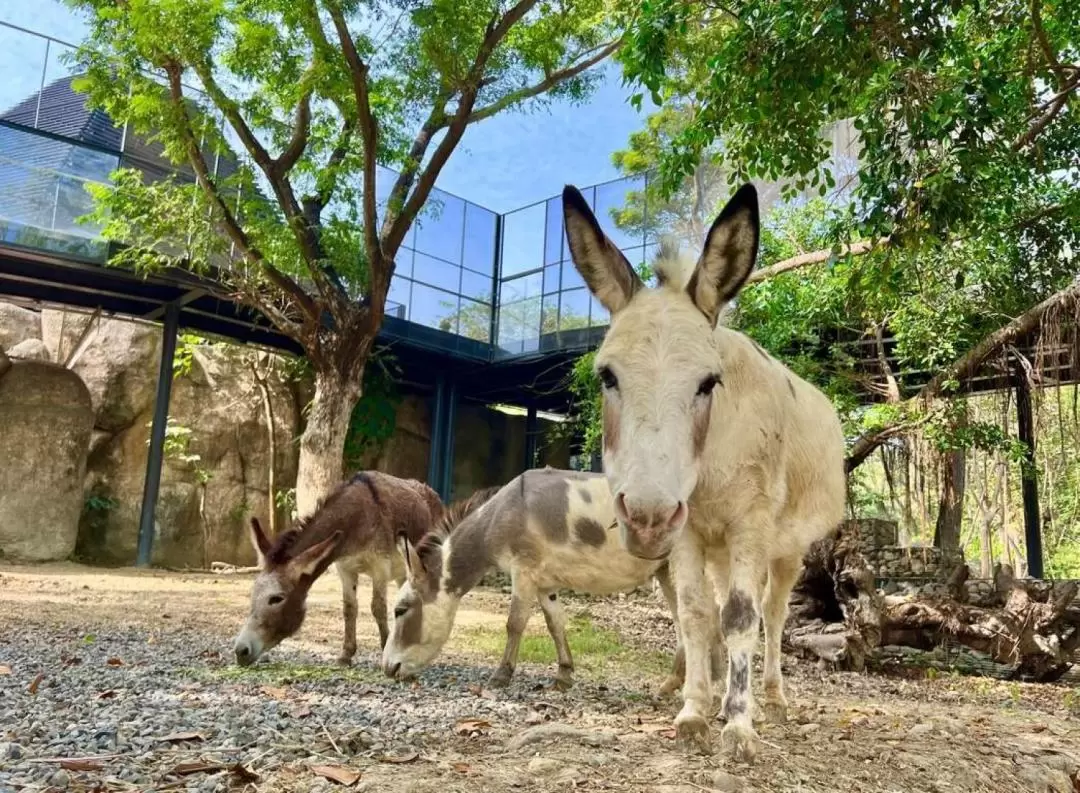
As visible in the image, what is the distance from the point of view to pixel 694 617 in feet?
11.0

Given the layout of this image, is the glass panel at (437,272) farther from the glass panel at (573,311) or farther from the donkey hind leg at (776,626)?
the donkey hind leg at (776,626)

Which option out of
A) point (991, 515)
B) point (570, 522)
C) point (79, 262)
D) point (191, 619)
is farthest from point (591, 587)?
point (991, 515)

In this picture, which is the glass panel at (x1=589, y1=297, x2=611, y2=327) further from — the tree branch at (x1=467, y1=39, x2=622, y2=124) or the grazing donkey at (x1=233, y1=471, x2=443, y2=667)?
the grazing donkey at (x1=233, y1=471, x2=443, y2=667)

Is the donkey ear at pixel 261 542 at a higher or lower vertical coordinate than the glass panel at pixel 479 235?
lower

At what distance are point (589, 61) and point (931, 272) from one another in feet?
25.4

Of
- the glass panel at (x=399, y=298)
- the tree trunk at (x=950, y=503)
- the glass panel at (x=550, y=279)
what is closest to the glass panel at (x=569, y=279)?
the glass panel at (x=550, y=279)

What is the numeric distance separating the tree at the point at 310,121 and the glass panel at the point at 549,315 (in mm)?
5342

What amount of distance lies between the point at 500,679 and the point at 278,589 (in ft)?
6.05

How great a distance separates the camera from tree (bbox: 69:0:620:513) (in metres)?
11.1

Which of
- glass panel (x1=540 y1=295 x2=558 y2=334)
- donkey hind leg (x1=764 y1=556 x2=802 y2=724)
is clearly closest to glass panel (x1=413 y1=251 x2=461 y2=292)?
glass panel (x1=540 y1=295 x2=558 y2=334)

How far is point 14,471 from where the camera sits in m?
14.7

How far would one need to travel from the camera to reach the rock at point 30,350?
1759 centimetres

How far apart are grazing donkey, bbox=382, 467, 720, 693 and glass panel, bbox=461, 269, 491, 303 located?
44.1 feet

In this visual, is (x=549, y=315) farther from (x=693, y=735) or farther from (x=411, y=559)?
(x=693, y=735)
